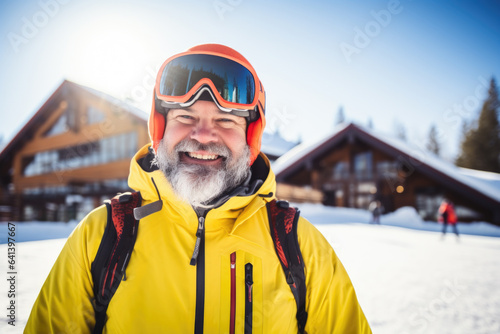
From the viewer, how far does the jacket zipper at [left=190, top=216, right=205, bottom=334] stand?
1266mm

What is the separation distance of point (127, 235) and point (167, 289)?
15.2 inches

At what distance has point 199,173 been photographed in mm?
1593

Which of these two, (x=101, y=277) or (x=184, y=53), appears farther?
(x=184, y=53)

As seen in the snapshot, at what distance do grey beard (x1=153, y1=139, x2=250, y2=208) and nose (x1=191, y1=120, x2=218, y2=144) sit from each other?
3cm

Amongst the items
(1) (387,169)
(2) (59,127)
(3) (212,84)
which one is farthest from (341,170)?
(2) (59,127)

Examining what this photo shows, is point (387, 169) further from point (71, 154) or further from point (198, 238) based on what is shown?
point (71, 154)

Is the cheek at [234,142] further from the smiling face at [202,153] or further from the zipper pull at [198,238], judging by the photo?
the zipper pull at [198,238]

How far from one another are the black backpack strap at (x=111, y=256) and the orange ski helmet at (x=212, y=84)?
65cm

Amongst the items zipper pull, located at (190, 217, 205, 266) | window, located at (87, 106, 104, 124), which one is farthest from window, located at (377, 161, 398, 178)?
window, located at (87, 106, 104, 124)

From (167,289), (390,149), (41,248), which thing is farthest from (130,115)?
(390,149)

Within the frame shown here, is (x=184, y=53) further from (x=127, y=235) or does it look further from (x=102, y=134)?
(x=102, y=134)

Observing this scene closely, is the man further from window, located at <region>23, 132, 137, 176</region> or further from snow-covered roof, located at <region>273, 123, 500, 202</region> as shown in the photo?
snow-covered roof, located at <region>273, 123, 500, 202</region>

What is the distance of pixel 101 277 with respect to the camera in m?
1.33

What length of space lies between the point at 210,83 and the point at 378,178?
1866 cm
